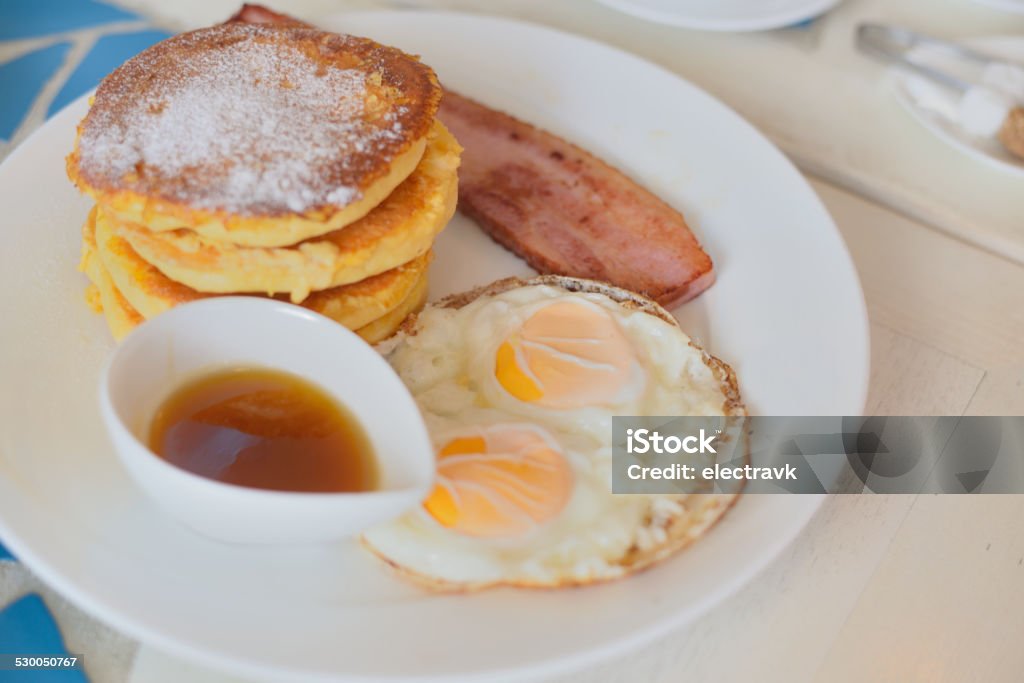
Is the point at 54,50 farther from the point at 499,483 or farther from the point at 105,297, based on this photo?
the point at 499,483

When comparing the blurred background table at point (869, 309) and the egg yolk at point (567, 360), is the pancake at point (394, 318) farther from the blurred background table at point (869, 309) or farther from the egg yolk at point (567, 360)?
the blurred background table at point (869, 309)

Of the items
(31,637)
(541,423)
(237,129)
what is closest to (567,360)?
(541,423)

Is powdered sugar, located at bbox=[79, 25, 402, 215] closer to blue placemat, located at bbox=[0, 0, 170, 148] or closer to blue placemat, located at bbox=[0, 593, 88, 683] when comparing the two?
blue placemat, located at bbox=[0, 593, 88, 683]

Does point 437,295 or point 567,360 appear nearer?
point 567,360

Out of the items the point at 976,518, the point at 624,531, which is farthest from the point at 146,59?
the point at 976,518

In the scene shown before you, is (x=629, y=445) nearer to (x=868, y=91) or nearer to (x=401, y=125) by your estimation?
(x=401, y=125)

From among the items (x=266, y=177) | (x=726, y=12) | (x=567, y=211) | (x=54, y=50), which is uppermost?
(x=726, y=12)

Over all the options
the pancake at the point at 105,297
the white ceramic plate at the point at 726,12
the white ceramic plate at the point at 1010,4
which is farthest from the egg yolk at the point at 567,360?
the white ceramic plate at the point at 1010,4
